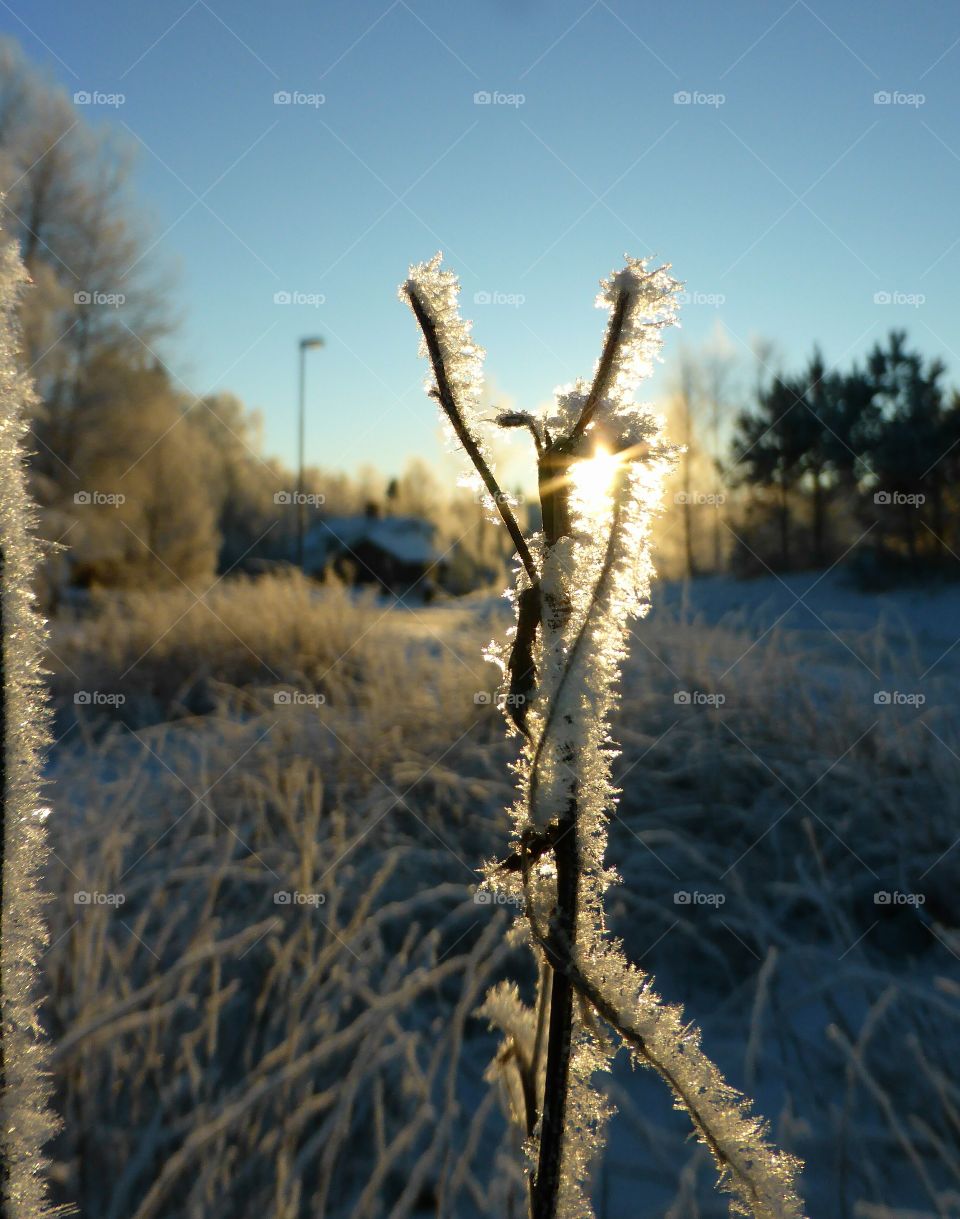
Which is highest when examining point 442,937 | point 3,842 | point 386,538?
point 386,538

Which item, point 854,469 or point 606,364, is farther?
point 854,469

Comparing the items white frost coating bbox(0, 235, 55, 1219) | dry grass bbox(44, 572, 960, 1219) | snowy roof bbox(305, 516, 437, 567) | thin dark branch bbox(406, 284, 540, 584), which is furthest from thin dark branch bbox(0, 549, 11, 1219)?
snowy roof bbox(305, 516, 437, 567)

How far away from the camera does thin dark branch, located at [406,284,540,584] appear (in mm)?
375

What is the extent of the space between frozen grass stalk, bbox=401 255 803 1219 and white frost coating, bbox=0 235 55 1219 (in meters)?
0.16

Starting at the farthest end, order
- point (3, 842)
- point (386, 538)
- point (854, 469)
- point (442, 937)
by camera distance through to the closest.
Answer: point (386, 538), point (854, 469), point (442, 937), point (3, 842)

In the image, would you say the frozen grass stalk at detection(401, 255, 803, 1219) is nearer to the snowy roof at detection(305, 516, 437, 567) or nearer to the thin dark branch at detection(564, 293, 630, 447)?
the thin dark branch at detection(564, 293, 630, 447)

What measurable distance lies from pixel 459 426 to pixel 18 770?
21 centimetres

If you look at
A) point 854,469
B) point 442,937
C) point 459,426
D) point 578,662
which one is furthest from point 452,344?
point 854,469

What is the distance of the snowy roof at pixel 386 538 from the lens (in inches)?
953

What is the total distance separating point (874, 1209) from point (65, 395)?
1725cm

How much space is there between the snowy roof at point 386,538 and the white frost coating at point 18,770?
22863 mm

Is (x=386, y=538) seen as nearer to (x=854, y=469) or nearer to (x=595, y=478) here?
(x=854, y=469)

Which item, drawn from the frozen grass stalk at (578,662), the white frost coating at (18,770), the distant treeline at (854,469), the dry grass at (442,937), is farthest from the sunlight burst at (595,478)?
the distant treeline at (854,469)

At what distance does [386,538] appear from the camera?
24.8 metres
